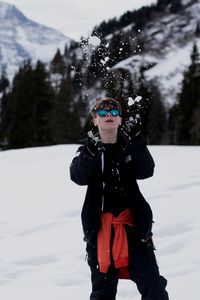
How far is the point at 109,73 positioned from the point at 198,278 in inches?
87.5

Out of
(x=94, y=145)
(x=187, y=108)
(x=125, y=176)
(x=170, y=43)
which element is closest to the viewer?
(x=94, y=145)

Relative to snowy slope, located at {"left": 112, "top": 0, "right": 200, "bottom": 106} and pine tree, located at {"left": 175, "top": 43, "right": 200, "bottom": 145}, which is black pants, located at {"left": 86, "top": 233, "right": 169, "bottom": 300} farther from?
snowy slope, located at {"left": 112, "top": 0, "right": 200, "bottom": 106}

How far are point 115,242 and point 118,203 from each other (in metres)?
0.26

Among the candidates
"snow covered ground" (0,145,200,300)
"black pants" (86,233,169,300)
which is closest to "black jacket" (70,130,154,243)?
"black pants" (86,233,169,300)

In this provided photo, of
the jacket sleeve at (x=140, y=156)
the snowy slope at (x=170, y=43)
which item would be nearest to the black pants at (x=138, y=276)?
the jacket sleeve at (x=140, y=156)

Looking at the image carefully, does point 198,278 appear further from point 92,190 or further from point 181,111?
point 181,111

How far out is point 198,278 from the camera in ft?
16.2

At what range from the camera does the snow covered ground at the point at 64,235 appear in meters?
5.06

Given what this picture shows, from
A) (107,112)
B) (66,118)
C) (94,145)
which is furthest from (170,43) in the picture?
(94,145)

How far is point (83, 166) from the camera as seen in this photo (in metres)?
3.27

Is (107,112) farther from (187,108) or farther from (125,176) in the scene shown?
(187,108)

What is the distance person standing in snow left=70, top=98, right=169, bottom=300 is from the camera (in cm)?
329

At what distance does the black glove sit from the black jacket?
0.09 ft

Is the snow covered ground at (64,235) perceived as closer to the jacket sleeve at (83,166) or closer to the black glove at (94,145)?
the jacket sleeve at (83,166)
